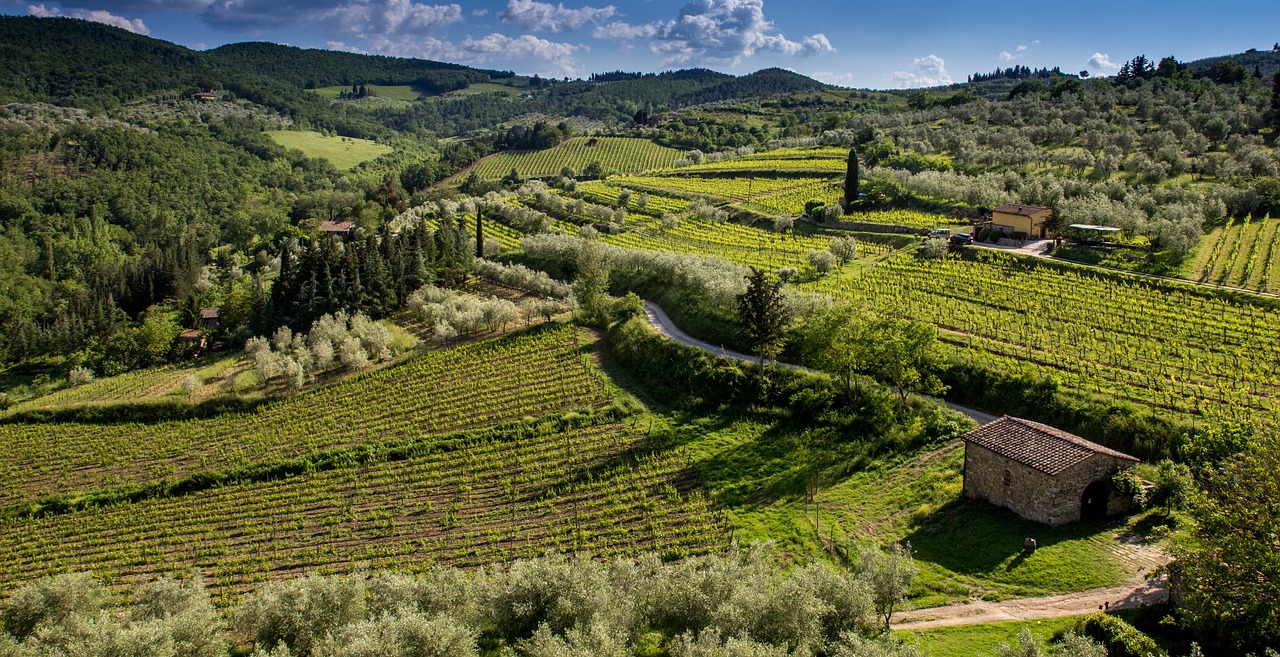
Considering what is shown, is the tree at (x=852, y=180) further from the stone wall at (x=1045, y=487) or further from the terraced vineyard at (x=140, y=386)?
the terraced vineyard at (x=140, y=386)

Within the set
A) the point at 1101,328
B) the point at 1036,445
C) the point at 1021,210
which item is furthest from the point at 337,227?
the point at 1036,445

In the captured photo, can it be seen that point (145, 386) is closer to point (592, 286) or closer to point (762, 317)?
point (592, 286)

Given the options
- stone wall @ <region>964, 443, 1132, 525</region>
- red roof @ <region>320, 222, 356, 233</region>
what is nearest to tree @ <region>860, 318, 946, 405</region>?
stone wall @ <region>964, 443, 1132, 525</region>

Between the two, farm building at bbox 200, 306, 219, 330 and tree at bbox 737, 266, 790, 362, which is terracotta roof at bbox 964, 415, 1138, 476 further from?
farm building at bbox 200, 306, 219, 330

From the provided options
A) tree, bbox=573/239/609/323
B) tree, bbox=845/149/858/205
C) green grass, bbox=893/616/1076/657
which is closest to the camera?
green grass, bbox=893/616/1076/657

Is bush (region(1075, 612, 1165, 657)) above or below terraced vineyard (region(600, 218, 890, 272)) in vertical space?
below

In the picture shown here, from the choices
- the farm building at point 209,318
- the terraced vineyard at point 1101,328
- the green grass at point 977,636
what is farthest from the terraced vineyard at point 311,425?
the farm building at point 209,318

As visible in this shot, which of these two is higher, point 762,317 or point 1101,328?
point 762,317

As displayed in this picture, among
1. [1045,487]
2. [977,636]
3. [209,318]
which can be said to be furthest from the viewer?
[209,318]
